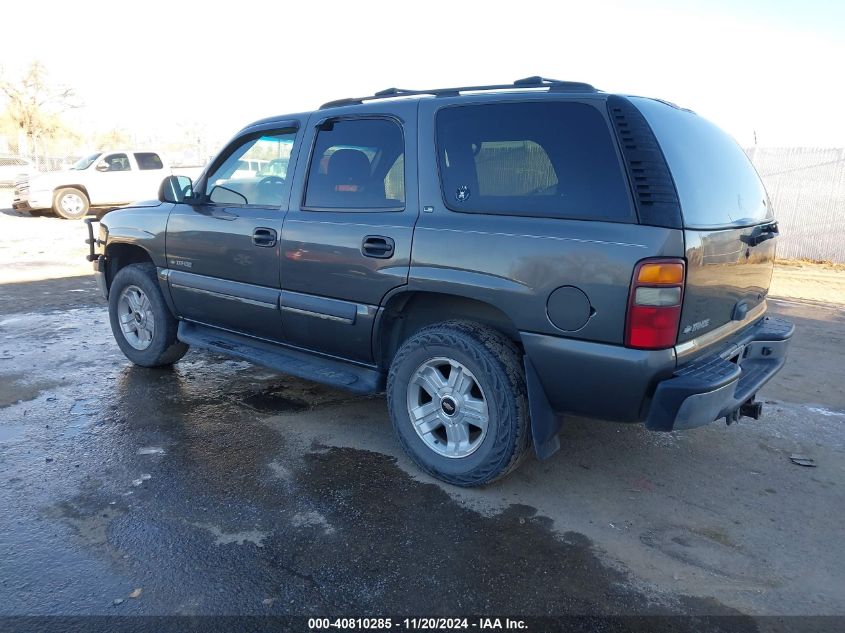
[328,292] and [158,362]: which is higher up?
[328,292]

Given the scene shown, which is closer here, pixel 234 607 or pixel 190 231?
pixel 234 607

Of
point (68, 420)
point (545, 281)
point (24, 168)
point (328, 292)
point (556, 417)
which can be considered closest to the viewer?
point (545, 281)

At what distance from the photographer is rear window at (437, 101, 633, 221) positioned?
2.89 meters

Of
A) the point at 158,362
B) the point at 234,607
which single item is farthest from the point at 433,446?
the point at 158,362

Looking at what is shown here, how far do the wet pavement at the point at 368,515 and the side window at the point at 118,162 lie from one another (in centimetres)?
1390

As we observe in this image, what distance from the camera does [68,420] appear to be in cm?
417

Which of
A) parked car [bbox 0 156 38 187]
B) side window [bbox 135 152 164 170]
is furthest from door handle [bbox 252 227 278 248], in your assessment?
parked car [bbox 0 156 38 187]

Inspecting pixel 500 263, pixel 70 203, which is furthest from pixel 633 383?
pixel 70 203

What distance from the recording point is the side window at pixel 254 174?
13.7 feet

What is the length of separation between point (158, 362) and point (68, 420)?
3.28 feet

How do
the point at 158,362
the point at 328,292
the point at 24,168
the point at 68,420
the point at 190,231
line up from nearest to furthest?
the point at 328,292 < the point at 68,420 < the point at 190,231 < the point at 158,362 < the point at 24,168

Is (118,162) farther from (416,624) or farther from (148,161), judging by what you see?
(416,624)

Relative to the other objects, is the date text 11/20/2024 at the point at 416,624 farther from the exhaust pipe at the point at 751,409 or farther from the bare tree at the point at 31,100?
the bare tree at the point at 31,100

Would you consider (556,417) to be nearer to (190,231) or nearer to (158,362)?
(190,231)
